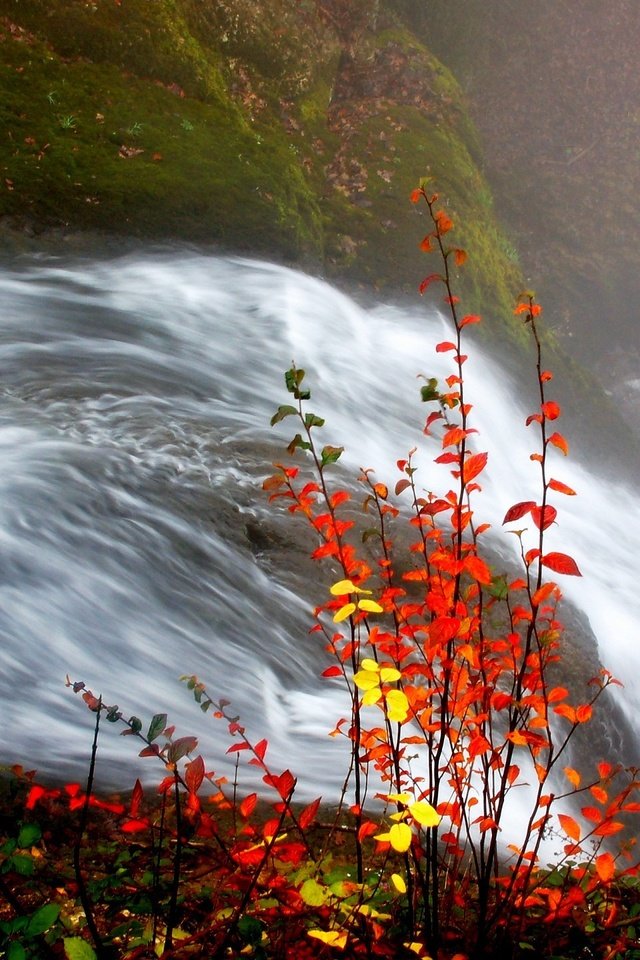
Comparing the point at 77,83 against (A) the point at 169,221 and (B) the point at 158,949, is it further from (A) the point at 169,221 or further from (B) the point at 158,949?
(B) the point at 158,949

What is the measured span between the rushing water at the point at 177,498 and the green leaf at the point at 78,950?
4.11ft

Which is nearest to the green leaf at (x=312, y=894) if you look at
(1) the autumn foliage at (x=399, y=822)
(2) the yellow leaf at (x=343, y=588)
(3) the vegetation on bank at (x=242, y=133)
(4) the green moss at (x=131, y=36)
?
(1) the autumn foliage at (x=399, y=822)

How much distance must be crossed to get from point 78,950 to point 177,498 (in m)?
2.91

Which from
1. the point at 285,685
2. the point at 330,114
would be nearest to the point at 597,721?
the point at 285,685

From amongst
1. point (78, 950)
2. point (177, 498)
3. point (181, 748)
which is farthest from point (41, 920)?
point (177, 498)

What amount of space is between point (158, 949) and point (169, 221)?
703 centimetres

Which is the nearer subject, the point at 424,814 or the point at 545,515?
the point at 424,814

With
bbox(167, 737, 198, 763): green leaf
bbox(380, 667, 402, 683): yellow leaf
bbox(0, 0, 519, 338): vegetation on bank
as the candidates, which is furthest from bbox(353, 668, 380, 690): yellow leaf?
bbox(0, 0, 519, 338): vegetation on bank

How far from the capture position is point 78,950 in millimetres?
1167

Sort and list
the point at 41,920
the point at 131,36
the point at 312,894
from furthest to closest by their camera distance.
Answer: the point at 131,36, the point at 312,894, the point at 41,920

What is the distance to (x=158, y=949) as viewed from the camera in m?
1.64

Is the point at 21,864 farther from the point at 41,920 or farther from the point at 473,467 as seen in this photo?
the point at 473,467

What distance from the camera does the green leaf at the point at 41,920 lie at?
3.51 ft

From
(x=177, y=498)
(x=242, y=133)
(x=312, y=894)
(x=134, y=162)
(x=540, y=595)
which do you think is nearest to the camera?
(x=312, y=894)
